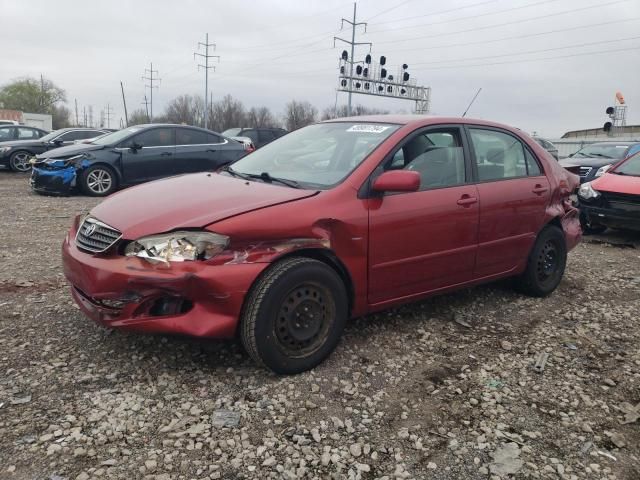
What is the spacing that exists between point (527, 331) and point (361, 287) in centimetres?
154

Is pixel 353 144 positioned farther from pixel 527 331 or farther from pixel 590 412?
pixel 590 412

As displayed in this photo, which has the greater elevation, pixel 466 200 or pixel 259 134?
pixel 259 134

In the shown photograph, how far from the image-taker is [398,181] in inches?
130

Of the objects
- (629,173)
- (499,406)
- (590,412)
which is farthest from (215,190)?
(629,173)

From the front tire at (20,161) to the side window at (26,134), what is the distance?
2.32 m

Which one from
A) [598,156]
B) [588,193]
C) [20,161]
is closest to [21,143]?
[20,161]

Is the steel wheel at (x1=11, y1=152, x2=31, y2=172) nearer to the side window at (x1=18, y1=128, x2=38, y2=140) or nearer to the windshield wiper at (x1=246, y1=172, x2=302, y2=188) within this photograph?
the side window at (x1=18, y1=128, x2=38, y2=140)

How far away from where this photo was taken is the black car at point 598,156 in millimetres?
11909

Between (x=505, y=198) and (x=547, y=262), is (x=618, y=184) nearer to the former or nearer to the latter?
(x=547, y=262)

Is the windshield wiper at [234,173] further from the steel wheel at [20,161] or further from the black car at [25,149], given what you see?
the steel wheel at [20,161]

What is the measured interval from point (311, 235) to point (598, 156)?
1247 cm

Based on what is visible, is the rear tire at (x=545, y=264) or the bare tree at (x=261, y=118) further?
the bare tree at (x=261, y=118)

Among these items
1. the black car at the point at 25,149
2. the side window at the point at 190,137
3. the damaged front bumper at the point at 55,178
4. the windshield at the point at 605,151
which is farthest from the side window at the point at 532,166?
the black car at the point at 25,149

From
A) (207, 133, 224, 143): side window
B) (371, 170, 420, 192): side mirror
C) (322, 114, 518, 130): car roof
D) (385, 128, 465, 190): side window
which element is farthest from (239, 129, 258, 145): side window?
(371, 170, 420, 192): side mirror
